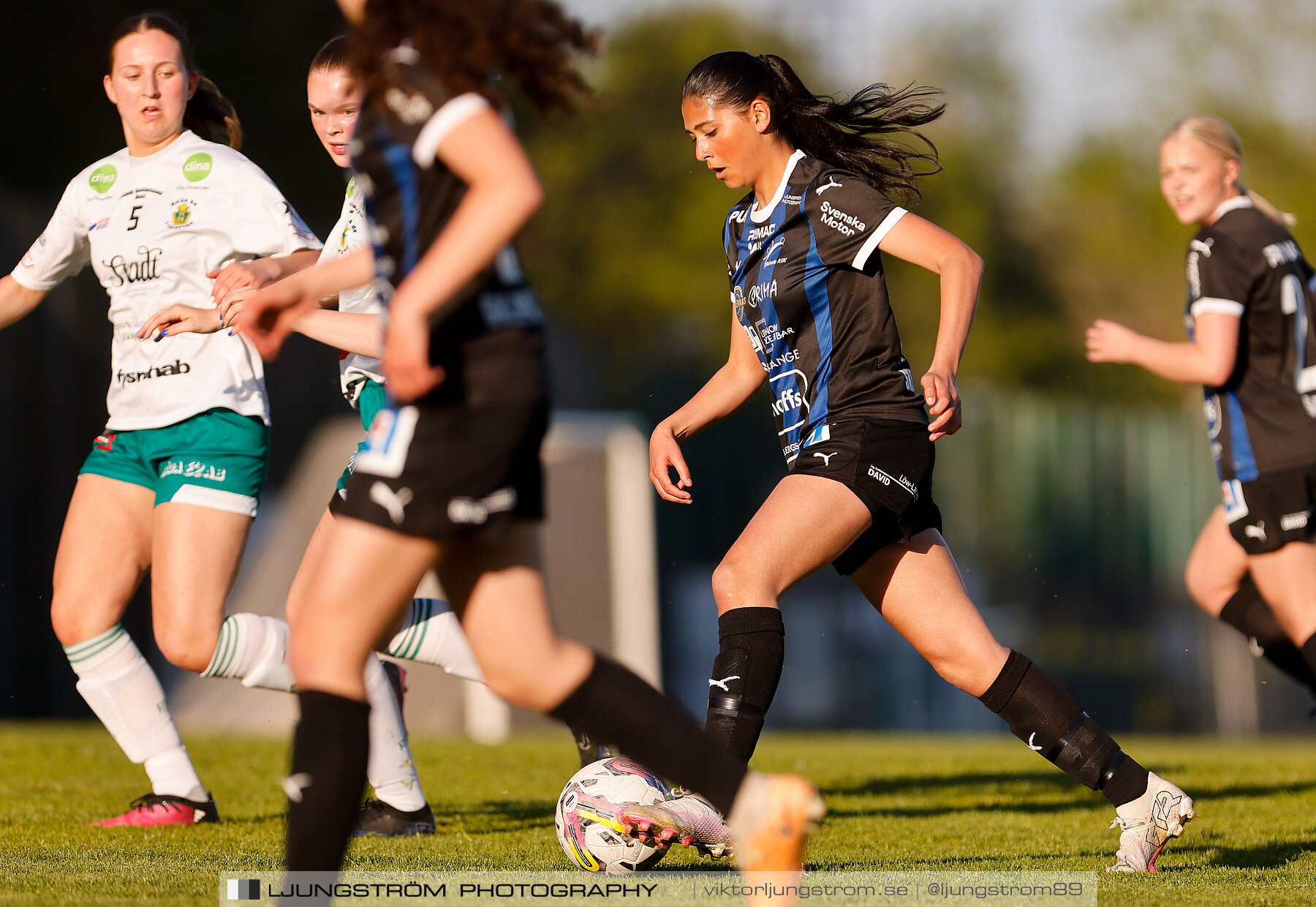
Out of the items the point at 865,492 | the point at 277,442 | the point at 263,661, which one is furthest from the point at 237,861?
the point at 277,442

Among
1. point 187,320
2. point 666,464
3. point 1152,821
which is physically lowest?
point 1152,821

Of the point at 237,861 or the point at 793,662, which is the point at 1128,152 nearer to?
the point at 793,662

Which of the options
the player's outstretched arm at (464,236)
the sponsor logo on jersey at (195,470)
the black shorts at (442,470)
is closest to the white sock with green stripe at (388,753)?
the sponsor logo on jersey at (195,470)

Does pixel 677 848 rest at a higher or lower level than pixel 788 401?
lower

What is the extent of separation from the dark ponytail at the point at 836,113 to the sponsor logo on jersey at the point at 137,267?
182 centimetres

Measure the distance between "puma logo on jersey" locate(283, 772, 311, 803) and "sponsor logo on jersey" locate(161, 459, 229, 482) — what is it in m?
2.16

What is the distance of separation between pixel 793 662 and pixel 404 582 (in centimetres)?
1565

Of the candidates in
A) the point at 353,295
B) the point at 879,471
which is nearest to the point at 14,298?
the point at 353,295

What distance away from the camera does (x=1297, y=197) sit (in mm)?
34344

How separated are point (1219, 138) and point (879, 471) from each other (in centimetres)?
218

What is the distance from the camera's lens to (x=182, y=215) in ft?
16.4

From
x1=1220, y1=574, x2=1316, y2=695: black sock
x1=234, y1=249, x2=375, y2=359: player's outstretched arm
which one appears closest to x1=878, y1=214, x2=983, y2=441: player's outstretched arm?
x1=234, y1=249, x2=375, y2=359: player's outstretched arm

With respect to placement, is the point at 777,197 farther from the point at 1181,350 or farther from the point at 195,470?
the point at 195,470

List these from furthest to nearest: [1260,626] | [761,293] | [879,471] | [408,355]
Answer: [1260,626] → [761,293] → [879,471] → [408,355]
